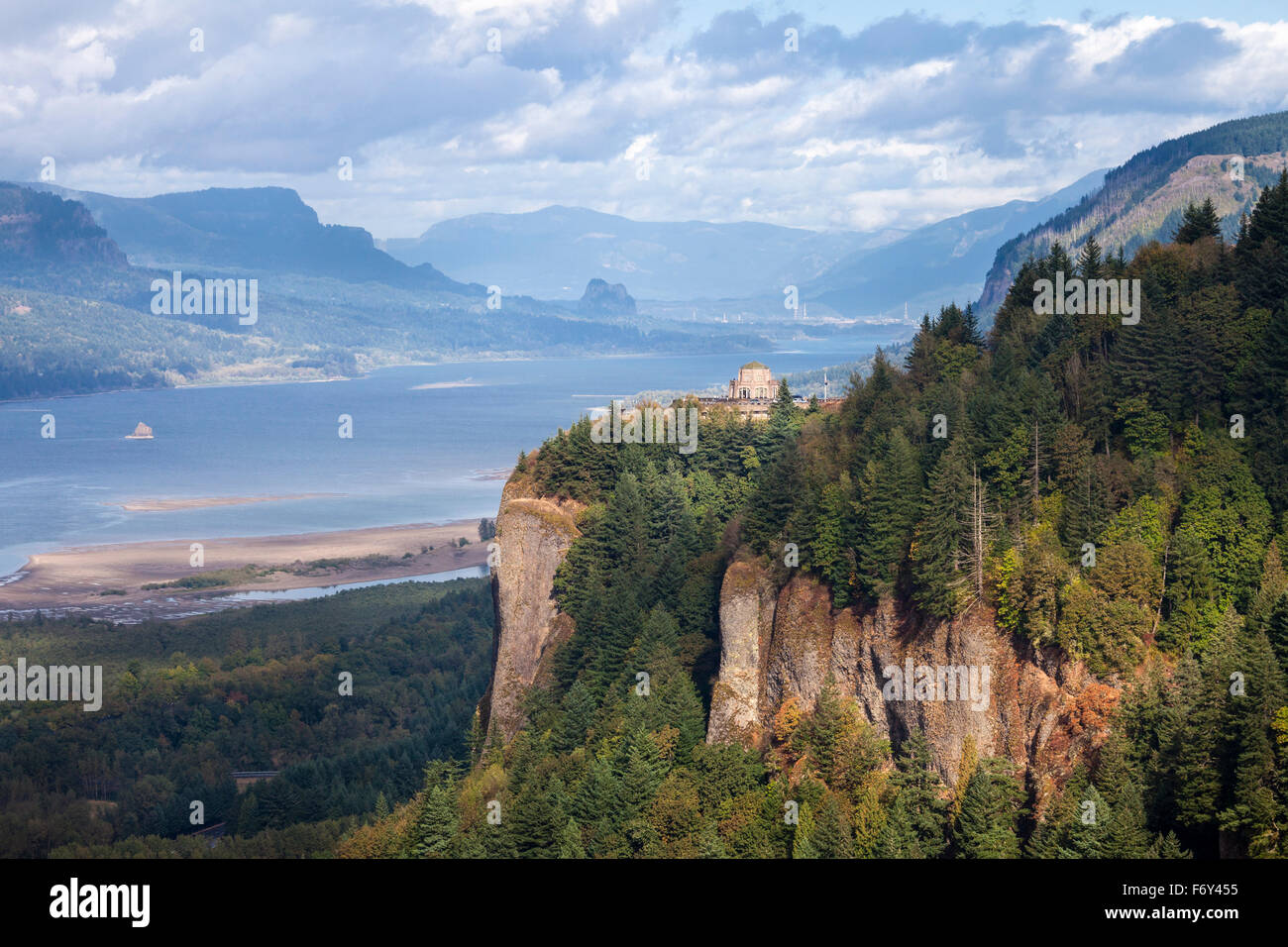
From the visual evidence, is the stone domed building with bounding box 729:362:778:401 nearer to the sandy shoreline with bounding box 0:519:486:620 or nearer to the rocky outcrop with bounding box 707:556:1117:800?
the rocky outcrop with bounding box 707:556:1117:800

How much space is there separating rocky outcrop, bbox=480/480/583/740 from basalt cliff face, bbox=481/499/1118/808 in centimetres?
6

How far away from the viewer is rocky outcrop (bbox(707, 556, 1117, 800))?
38.8 metres

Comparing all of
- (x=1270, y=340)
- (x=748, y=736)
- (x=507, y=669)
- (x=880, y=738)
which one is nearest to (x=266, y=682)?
(x=507, y=669)

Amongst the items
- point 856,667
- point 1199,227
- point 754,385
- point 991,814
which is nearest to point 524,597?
point 856,667

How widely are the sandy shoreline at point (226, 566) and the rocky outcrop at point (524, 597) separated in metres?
62.6

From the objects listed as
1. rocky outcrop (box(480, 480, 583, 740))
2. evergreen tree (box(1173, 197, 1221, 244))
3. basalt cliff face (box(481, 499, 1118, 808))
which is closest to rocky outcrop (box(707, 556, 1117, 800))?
basalt cliff face (box(481, 499, 1118, 808))

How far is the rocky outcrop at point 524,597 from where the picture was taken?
63938mm

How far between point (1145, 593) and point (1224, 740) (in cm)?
666

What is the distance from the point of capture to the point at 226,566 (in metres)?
136

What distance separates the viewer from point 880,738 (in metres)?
43.8

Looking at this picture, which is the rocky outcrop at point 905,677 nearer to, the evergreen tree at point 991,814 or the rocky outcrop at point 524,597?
the evergreen tree at point 991,814

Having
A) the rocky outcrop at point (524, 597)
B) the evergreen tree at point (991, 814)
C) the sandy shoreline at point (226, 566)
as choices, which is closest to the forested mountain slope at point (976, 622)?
the evergreen tree at point (991, 814)

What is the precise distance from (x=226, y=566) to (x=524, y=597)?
79392 mm
